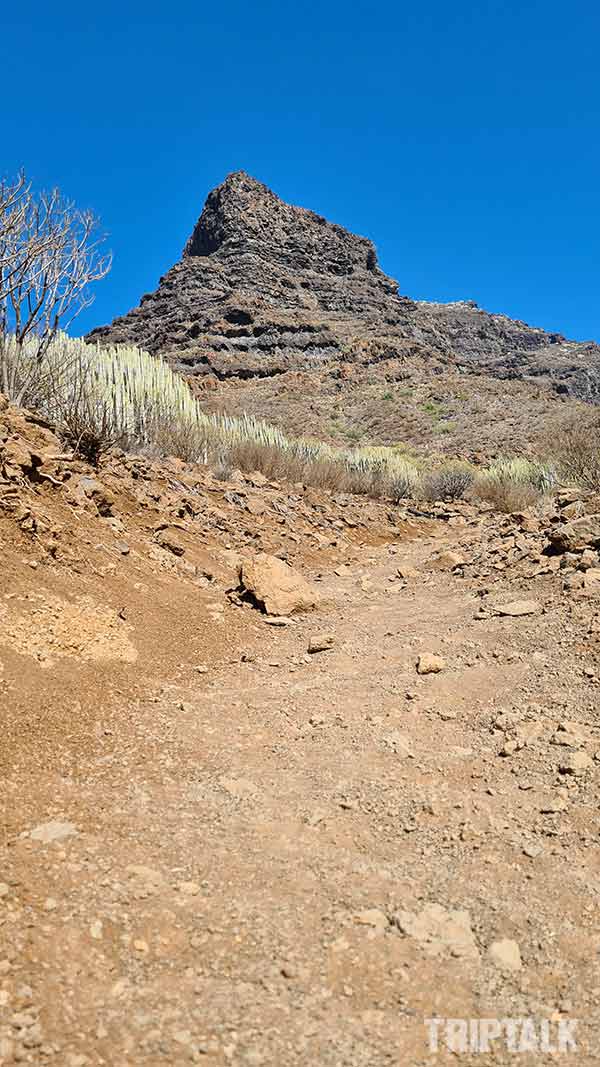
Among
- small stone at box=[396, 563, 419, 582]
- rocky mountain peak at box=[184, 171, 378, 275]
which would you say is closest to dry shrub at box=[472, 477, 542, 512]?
small stone at box=[396, 563, 419, 582]

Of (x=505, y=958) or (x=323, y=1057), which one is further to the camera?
(x=505, y=958)

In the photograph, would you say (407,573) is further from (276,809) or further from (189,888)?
(189,888)

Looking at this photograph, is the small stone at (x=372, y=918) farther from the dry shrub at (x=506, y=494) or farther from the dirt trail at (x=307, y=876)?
the dry shrub at (x=506, y=494)

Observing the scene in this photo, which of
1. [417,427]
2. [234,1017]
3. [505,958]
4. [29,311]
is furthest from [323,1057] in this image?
[417,427]

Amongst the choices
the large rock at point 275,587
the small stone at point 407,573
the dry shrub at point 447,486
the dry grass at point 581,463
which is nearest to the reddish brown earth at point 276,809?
the large rock at point 275,587

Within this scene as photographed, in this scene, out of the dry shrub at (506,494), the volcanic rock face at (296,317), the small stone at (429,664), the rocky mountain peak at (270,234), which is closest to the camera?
the small stone at (429,664)

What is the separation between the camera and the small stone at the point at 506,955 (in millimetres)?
1817

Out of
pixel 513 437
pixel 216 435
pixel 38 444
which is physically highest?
pixel 513 437

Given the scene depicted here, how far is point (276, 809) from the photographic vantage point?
2551 millimetres

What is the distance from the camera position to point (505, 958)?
6.04ft

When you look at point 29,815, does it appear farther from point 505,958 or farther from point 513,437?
point 513,437

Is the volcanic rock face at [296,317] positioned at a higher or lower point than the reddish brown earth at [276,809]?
higher

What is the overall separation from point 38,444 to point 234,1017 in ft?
16.6

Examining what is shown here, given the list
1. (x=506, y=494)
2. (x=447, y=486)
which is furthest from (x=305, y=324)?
(x=506, y=494)
